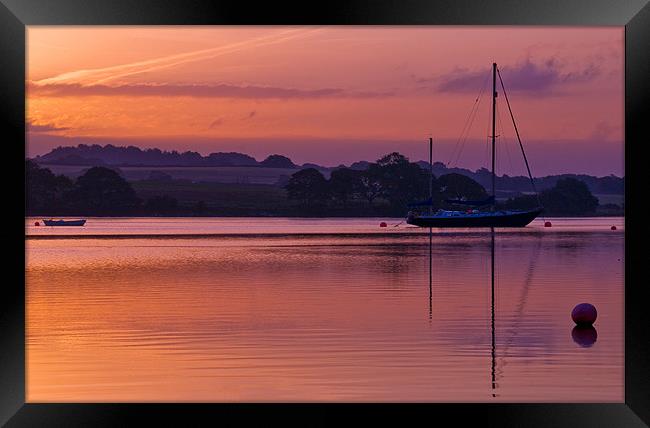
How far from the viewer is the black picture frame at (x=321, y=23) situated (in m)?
7.46

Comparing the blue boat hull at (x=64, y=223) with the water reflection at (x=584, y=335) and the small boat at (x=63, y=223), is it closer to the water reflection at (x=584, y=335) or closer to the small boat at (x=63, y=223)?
the small boat at (x=63, y=223)

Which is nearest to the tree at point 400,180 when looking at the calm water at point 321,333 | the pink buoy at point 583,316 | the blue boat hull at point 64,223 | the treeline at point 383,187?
the treeline at point 383,187

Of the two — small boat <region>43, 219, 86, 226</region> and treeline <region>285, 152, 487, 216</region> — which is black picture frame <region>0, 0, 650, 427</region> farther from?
treeline <region>285, 152, 487, 216</region>

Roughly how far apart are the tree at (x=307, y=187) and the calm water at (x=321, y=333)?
9124 cm

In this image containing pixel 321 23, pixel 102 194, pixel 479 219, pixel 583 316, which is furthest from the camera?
pixel 102 194

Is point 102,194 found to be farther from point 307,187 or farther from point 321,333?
point 321,333

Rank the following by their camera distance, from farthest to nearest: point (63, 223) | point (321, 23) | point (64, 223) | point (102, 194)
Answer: point (102, 194)
point (64, 223)
point (63, 223)
point (321, 23)

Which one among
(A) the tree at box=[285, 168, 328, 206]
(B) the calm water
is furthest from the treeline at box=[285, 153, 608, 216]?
(B) the calm water

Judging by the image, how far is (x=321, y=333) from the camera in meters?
14.2

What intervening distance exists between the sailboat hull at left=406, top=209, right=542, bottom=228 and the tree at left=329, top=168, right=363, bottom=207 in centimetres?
4943

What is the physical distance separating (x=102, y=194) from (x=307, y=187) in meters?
20.2

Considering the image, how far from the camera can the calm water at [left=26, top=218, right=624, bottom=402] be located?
10.3m

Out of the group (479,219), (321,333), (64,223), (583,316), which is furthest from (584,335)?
(64,223)

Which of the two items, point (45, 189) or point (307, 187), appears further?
point (307, 187)
